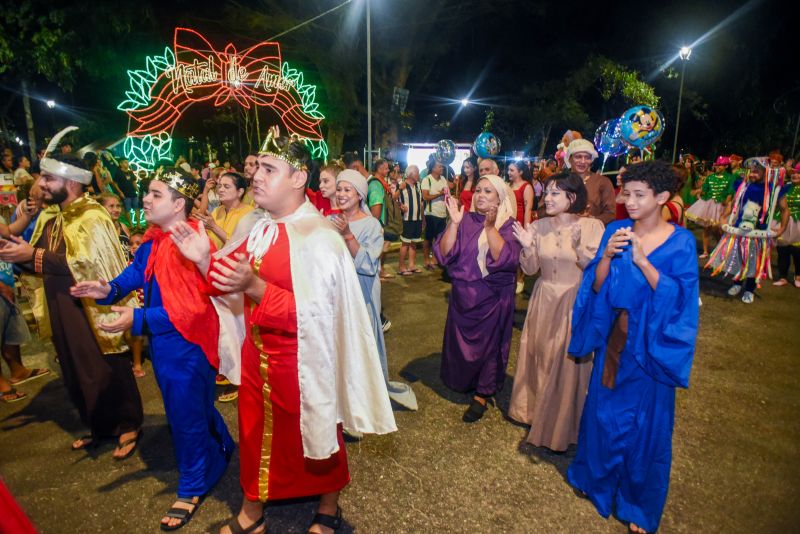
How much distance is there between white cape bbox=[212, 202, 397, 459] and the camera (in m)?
2.15

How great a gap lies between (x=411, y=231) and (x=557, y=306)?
5.69 meters

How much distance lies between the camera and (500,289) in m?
3.93

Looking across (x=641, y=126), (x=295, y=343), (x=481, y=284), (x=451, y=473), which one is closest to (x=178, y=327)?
(x=295, y=343)

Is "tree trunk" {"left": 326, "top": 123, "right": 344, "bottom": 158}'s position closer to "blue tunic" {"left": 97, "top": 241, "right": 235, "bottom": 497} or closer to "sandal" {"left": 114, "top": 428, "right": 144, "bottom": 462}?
"sandal" {"left": 114, "top": 428, "right": 144, "bottom": 462}

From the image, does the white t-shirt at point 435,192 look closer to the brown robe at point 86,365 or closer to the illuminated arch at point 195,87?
the illuminated arch at point 195,87

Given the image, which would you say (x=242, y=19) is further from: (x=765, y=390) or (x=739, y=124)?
(x=739, y=124)

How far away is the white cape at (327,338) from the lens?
2.15 metres

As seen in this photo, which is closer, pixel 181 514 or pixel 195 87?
pixel 181 514

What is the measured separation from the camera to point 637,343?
8.45 feet

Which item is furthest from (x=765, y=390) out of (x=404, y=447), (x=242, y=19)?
(x=242, y=19)

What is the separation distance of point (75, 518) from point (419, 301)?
503cm

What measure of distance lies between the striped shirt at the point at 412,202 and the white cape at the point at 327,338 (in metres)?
6.67

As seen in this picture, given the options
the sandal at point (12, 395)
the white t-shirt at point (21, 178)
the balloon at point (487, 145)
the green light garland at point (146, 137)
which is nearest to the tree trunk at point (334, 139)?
the green light garland at point (146, 137)

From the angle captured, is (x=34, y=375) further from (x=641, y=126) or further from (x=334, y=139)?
(x=334, y=139)
